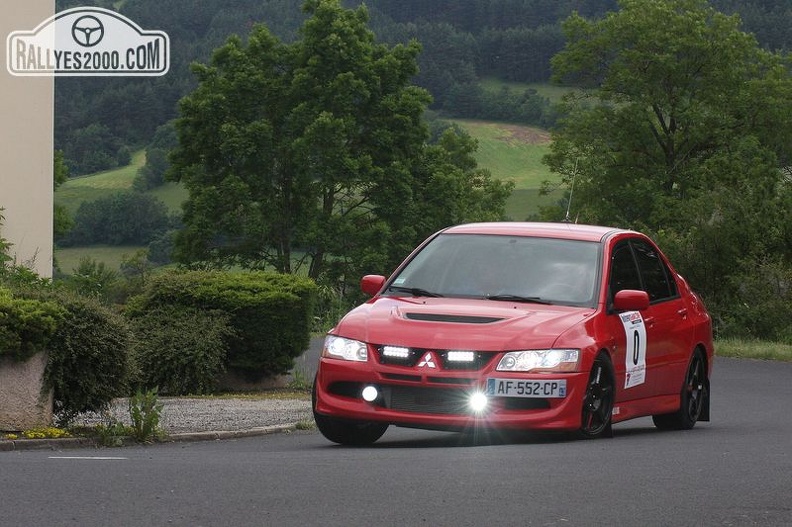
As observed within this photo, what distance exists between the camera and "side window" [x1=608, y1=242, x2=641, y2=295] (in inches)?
488

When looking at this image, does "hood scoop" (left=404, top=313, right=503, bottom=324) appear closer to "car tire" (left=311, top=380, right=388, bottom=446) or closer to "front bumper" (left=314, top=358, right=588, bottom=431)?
"front bumper" (left=314, top=358, right=588, bottom=431)

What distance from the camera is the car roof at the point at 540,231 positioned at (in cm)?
1259

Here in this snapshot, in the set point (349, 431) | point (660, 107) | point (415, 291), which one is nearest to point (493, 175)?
point (660, 107)

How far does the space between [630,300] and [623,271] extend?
0.82m

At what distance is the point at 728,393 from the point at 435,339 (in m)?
12.2

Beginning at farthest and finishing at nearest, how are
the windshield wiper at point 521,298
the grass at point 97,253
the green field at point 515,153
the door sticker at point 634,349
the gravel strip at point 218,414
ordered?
1. the green field at point 515,153
2. the grass at point 97,253
3. the gravel strip at point 218,414
4. the door sticker at point 634,349
5. the windshield wiper at point 521,298

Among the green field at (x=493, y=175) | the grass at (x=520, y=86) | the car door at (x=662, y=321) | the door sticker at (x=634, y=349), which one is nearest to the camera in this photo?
the door sticker at (x=634, y=349)

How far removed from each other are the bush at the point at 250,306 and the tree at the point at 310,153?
43.3 m

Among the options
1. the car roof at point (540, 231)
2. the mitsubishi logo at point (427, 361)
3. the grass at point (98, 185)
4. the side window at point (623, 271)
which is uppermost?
the grass at point (98, 185)

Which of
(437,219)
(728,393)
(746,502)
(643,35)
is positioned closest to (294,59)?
(437,219)

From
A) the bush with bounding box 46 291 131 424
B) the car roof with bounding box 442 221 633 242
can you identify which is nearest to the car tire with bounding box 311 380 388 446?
the car roof with bounding box 442 221 633 242

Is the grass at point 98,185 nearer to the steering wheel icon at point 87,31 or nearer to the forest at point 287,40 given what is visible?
the forest at point 287,40

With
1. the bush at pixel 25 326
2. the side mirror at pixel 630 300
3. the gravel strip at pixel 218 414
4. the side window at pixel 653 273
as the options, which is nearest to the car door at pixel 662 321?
the side window at pixel 653 273

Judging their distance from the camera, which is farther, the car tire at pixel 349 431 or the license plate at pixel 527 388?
the car tire at pixel 349 431
